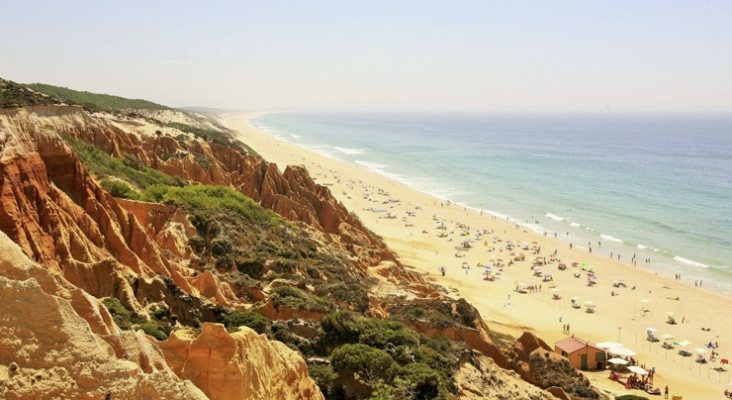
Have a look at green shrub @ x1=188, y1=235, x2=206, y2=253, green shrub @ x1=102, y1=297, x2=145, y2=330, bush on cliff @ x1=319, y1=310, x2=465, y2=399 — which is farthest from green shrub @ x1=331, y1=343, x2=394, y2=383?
green shrub @ x1=188, y1=235, x2=206, y2=253

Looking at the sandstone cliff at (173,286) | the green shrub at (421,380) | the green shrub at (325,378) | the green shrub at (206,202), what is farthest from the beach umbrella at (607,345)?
the green shrub at (325,378)

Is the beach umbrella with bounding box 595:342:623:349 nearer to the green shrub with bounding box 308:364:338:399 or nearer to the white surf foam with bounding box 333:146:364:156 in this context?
the green shrub with bounding box 308:364:338:399

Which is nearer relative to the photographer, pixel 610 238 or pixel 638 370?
pixel 638 370

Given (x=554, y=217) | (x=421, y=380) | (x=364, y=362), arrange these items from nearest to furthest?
(x=421, y=380)
(x=364, y=362)
(x=554, y=217)

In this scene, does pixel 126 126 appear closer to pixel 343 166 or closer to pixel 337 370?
pixel 337 370

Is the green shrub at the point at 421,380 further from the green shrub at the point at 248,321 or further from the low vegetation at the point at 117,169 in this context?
the low vegetation at the point at 117,169

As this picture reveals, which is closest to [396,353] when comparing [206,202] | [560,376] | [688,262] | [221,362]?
[560,376]

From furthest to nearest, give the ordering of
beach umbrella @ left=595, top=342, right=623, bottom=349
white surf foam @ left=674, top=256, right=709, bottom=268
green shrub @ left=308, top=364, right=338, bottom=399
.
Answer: white surf foam @ left=674, top=256, right=709, bottom=268
beach umbrella @ left=595, top=342, right=623, bottom=349
green shrub @ left=308, top=364, right=338, bottom=399

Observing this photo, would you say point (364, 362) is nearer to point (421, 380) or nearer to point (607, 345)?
point (421, 380)

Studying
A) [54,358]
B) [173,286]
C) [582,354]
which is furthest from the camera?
[582,354]
